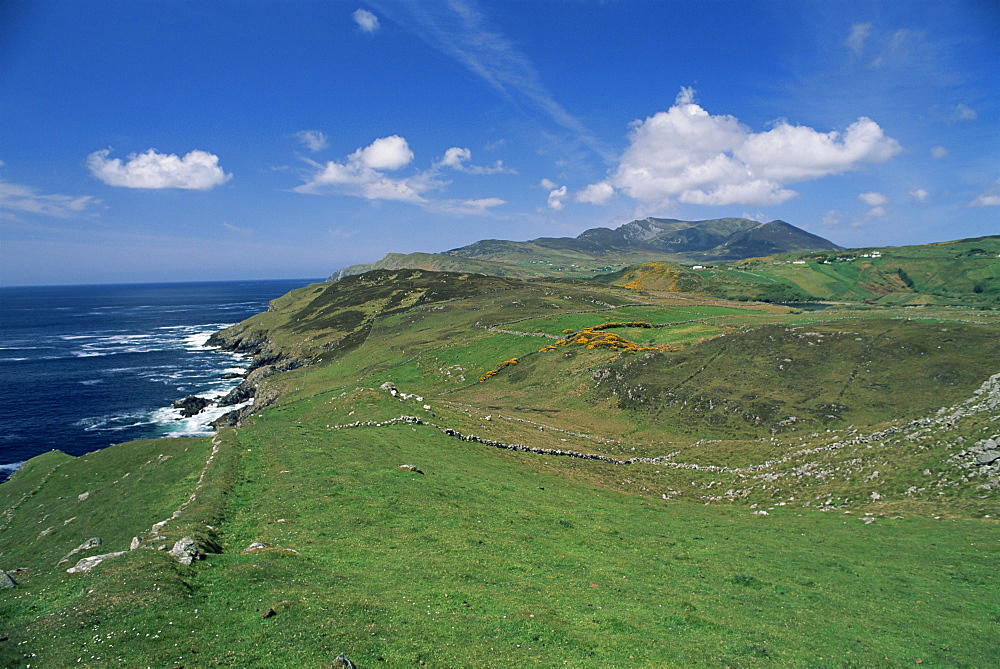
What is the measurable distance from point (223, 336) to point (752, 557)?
8086 inches

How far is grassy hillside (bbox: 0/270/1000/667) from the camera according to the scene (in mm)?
15000

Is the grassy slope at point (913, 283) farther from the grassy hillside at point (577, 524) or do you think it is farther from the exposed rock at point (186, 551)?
the exposed rock at point (186, 551)

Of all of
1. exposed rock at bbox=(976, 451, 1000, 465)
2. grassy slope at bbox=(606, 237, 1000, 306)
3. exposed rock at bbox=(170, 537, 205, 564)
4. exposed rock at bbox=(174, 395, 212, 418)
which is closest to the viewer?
exposed rock at bbox=(170, 537, 205, 564)

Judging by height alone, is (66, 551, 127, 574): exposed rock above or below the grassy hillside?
above

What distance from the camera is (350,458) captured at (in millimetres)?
35406

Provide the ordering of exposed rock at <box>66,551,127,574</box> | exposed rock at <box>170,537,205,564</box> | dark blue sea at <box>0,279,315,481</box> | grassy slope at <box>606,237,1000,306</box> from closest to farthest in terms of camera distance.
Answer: exposed rock at <box>66,551,127,574</box>, exposed rock at <box>170,537,205,564</box>, dark blue sea at <box>0,279,315,481</box>, grassy slope at <box>606,237,1000,306</box>

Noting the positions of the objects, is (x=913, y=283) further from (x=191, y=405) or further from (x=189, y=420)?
(x=191, y=405)

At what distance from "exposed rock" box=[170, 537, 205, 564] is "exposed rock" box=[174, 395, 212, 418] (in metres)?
93.2

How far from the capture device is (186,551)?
18.3 metres

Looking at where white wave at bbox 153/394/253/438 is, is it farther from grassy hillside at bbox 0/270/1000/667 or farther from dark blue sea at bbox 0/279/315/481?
grassy hillside at bbox 0/270/1000/667

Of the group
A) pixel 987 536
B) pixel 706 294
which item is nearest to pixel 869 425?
pixel 987 536

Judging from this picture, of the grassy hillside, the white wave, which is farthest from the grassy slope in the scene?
the white wave

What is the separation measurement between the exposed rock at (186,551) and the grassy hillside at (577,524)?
2.84ft

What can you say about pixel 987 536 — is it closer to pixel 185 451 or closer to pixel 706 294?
pixel 185 451
